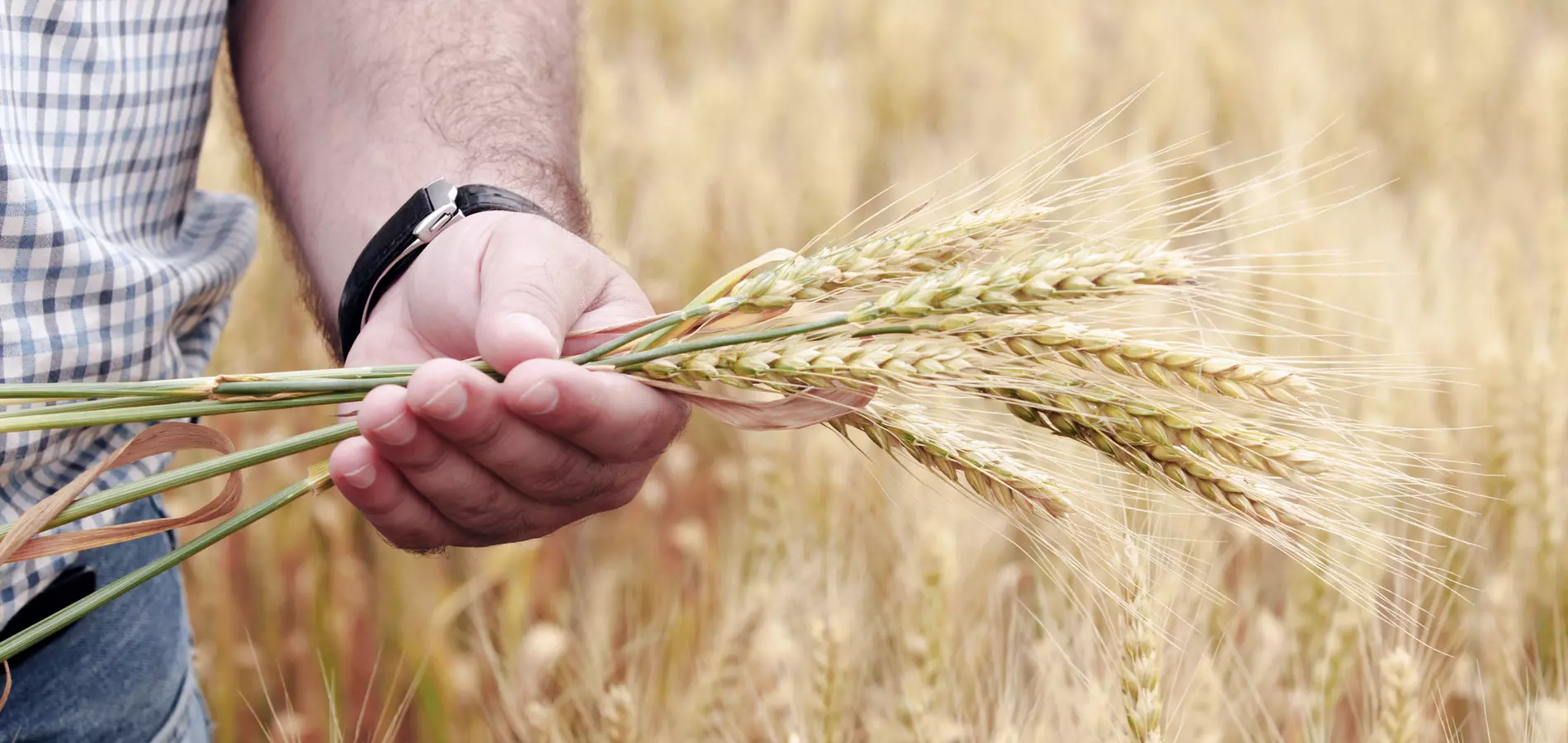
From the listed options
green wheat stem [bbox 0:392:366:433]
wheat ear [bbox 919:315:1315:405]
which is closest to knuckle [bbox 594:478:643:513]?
green wheat stem [bbox 0:392:366:433]

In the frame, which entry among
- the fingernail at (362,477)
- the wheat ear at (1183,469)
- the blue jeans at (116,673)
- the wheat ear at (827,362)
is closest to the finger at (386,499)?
the fingernail at (362,477)

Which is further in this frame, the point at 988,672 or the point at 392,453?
the point at 988,672

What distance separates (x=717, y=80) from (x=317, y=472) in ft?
7.54

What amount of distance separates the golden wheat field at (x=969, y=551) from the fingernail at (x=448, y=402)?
283 mm

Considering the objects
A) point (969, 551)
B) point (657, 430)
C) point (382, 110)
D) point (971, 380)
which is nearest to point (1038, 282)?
point (971, 380)

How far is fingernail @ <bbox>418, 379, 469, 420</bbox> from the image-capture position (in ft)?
2.50

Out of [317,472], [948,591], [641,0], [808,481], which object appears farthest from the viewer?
[641,0]

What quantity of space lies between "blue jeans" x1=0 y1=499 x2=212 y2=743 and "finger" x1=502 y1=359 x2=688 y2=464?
523 mm

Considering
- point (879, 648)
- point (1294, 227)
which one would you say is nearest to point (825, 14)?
point (1294, 227)

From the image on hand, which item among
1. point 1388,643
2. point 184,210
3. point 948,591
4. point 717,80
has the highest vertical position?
point 184,210

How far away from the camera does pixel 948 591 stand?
1313mm

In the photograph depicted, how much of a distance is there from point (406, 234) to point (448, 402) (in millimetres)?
241

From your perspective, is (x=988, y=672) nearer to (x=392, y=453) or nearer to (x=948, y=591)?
(x=948, y=591)

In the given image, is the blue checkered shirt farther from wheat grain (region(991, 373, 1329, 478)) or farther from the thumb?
wheat grain (region(991, 373, 1329, 478))
